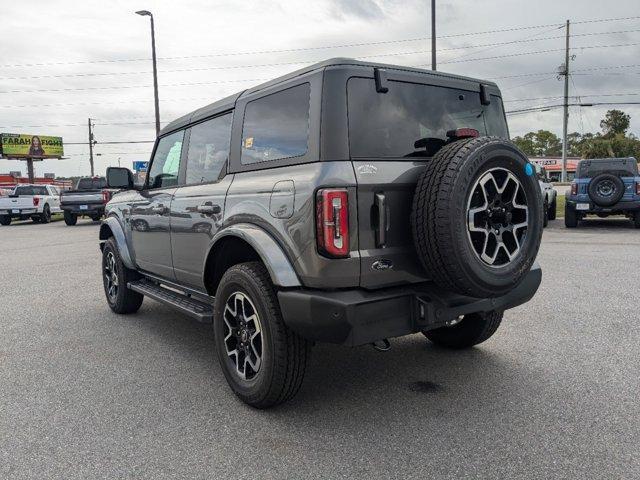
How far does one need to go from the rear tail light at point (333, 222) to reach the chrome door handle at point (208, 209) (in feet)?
3.58

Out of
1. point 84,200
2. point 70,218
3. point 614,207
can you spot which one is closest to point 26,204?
point 70,218

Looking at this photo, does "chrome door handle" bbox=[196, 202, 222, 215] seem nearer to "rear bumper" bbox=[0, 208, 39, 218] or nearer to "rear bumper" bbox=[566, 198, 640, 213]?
"rear bumper" bbox=[566, 198, 640, 213]

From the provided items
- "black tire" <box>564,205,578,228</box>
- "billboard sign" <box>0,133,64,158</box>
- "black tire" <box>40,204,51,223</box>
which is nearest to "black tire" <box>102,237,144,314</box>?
"black tire" <box>564,205,578,228</box>

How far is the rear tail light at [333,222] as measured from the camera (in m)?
2.74

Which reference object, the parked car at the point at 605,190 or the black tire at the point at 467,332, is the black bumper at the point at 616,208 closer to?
the parked car at the point at 605,190

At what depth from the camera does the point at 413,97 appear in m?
3.23

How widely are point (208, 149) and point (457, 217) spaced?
2.21 m

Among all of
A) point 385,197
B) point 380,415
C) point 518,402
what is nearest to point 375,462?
point 380,415

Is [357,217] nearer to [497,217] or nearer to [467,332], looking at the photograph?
[497,217]

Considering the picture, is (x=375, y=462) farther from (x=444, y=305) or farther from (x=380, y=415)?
(x=444, y=305)

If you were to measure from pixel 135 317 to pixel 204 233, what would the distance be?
93.2 inches

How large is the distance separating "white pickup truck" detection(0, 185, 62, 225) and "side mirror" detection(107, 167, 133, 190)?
2014cm

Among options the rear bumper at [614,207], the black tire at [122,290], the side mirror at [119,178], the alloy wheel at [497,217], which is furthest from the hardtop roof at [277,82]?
the rear bumper at [614,207]

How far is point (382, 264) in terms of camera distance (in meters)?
2.87
